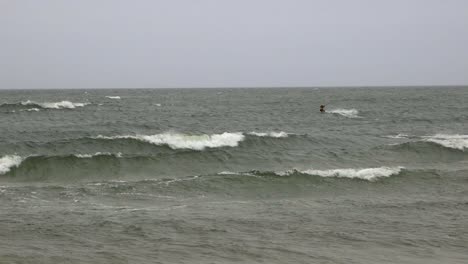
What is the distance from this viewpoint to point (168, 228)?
8.99 m

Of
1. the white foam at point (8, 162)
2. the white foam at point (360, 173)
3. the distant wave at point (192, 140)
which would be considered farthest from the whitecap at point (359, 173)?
the white foam at point (8, 162)

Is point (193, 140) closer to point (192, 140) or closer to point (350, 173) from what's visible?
point (192, 140)

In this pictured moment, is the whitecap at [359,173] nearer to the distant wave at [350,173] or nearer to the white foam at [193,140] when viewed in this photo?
the distant wave at [350,173]

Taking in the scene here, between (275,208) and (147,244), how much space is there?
3748 mm

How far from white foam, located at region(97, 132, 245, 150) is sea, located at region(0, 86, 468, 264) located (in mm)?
90

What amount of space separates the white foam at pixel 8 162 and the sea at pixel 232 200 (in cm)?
4

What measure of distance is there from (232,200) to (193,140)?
34.5ft

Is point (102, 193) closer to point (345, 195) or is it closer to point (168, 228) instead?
point (168, 228)

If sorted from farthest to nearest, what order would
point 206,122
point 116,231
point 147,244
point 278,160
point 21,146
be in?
point 206,122, point 21,146, point 278,160, point 116,231, point 147,244

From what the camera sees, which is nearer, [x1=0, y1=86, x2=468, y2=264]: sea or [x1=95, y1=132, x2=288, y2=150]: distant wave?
[x1=0, y1=86, x2=468, y2=264]: sea

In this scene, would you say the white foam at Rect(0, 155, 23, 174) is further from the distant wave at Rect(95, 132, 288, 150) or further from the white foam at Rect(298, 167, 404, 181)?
the white foam at Rect(298, 167, 404, 181)

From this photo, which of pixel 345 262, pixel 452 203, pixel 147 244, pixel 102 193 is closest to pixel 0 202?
pixel 102 193

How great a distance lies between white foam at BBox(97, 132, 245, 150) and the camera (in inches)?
859

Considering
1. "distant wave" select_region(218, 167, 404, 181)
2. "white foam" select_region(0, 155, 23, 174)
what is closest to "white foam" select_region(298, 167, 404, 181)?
"distant wave" select_region(218, 167, 404, 181)
